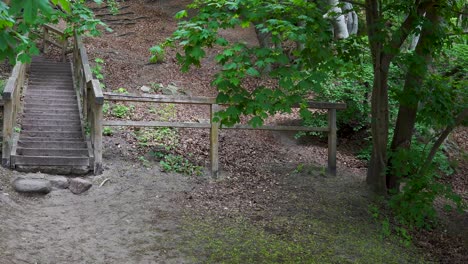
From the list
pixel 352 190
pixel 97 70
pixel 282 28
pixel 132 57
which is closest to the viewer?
pixel 282 28

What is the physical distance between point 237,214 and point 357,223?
6.18 feet

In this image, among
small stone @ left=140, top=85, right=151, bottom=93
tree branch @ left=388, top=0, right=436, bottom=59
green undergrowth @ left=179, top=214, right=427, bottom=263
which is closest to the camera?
green undergrowth @ left=179, top=214, right=427, bottom=263

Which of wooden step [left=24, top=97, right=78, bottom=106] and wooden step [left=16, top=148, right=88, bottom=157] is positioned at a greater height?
wooden step [left=24, top=97, right=78, bottom=106]

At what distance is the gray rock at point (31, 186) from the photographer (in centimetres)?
703

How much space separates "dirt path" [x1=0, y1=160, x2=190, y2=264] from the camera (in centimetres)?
554

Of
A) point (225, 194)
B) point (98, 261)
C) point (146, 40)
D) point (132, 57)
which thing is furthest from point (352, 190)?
point (146, 40)

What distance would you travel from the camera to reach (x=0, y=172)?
7.34 meters

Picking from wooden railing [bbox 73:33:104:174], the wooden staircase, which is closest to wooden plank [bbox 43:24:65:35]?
the wooden staircase

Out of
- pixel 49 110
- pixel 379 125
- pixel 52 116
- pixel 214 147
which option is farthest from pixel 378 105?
pixel 49 110

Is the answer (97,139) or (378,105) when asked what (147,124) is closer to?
(97,139)

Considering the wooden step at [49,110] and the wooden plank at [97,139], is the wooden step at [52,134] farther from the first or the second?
the wooden plank at [97,139]

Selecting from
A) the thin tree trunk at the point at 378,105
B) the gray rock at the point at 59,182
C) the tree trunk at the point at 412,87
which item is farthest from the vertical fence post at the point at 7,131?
the tree trunk at the point at 412,87

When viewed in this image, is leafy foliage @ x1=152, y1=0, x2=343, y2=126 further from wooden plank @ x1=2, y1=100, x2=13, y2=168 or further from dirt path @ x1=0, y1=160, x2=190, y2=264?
wooden plank @ x1=2, y1=100, x2=13, y2=168

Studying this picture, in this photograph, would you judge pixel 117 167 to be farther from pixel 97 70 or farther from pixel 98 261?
pixel 97 70
